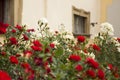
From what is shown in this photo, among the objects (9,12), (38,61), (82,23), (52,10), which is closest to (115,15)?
(82,23)

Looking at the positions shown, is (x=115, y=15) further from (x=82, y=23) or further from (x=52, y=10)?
(x=52, y=10)

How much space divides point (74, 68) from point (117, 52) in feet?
8.64

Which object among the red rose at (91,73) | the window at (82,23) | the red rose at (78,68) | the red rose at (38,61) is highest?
the window at (82,23)

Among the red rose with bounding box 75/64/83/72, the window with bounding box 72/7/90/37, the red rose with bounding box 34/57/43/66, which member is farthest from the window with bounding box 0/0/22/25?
the window with bounding box 72/7/90/37

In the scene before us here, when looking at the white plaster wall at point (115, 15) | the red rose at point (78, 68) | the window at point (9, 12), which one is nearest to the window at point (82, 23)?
the white plaster wall at point (115, 15)

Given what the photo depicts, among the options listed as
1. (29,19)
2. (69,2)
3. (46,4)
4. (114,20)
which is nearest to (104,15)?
(114,20)

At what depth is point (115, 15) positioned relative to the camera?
39.0 feet

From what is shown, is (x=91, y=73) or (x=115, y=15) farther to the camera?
(x=115, y=15)

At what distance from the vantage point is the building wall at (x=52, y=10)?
6422 millimetres

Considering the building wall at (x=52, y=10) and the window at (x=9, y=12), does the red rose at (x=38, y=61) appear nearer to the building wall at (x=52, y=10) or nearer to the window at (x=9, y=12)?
the window at (x=9, y=12)

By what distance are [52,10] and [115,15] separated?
481 cm

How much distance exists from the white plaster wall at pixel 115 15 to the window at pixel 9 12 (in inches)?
230

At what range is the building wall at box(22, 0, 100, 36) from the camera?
642 cm

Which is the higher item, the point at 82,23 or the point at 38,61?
the point at 82,23
